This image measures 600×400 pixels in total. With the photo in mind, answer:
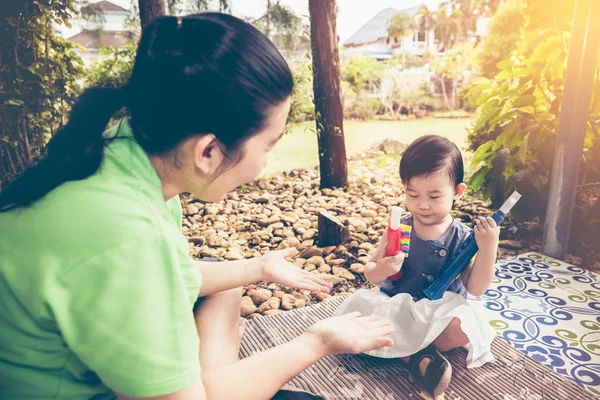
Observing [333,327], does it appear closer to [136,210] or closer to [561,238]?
[136,210]

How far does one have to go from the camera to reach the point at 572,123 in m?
2.37

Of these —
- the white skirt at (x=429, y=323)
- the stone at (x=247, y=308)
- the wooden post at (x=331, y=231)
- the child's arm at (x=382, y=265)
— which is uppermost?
the child's arm at (x=382, y=265)

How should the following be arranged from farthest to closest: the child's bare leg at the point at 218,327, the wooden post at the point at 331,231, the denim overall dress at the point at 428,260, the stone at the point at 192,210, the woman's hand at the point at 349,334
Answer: the stone at the point at 192,210
the wooden post at the point at 331,231
the denim overall dress at the point at 428,260
the child's bare leg at the point at 218,327
the woman's hand at the point at 349,334

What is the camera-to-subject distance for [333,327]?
3.57 ft

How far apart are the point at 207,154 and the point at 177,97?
137 millimetres

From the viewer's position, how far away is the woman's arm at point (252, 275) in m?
1.40

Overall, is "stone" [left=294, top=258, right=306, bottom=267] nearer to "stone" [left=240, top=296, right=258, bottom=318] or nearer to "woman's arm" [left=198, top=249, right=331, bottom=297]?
"stone" [left=240, top=296, right=258, bottom=318]

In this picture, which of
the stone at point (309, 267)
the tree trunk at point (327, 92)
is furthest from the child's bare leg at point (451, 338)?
the tree trunk at point (327, 92)

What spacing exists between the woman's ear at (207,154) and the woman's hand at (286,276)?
1.86ft

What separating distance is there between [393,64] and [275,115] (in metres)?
14.2

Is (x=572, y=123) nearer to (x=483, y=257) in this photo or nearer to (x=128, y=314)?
(x=483, y=257)

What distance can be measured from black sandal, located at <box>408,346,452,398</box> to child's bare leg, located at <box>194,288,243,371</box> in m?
0.65

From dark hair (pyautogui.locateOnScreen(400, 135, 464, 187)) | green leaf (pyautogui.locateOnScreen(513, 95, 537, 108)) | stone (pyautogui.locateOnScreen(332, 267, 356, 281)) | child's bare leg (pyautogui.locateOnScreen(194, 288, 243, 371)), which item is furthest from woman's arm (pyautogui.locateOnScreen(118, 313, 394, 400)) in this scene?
green leaf (pyautogui.locateOnScreen(513, 95, 537, 108))

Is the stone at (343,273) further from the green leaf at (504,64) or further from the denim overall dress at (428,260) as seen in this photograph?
the green leaf at (504,64)
